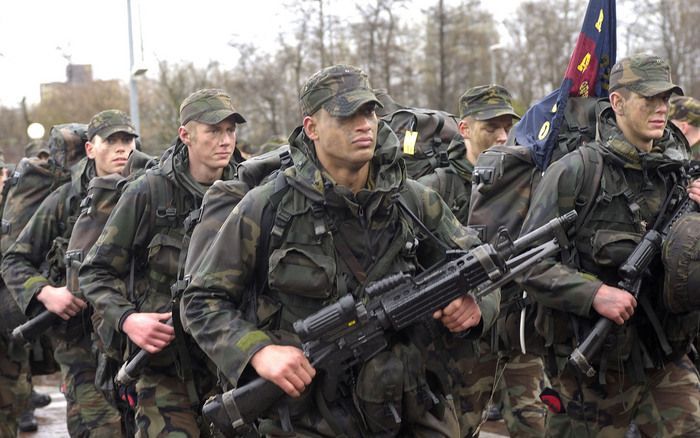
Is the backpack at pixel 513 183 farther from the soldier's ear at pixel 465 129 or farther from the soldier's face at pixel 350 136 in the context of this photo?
the soldier's face at pixel 350 136

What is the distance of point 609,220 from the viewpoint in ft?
17.6

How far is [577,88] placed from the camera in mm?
6348

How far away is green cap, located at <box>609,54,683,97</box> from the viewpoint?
17.7 feet

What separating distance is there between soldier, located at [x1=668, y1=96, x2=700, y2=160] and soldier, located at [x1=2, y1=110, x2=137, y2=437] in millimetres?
4069

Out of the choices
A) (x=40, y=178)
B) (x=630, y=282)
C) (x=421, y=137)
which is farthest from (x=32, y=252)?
(x=630, y=282)

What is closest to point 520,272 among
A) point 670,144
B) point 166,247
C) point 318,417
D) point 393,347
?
point 393,347

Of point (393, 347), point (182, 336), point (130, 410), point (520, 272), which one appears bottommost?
point (130, 410)

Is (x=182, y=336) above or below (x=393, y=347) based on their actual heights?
below

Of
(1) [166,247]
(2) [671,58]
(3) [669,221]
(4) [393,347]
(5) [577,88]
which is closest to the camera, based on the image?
(4) [393,347]

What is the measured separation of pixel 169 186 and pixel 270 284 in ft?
6.52

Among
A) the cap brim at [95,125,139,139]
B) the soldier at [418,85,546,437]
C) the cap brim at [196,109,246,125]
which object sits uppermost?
the cap brim at [196,109,246,125]

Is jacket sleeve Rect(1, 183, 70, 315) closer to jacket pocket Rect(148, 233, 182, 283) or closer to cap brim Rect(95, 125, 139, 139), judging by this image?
cap brim Rect(95, 125, 139, 139)

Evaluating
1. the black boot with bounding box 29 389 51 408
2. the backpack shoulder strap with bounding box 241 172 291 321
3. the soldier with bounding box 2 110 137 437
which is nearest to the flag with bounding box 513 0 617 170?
the backpack shoulder strap with bounding box 241 172 291 321

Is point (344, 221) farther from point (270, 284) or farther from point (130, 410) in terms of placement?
point (130, 410)
